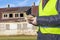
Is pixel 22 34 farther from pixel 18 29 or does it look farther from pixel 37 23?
pixel 37 23

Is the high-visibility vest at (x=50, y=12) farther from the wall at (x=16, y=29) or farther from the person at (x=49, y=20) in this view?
the wall at (x=16, y=29)

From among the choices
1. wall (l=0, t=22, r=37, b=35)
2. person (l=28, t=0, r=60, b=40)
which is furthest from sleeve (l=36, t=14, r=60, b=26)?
wall (l=0, t=22, r=37, b=35)

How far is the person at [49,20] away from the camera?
5.26 feet

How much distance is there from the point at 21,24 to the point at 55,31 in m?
19.4

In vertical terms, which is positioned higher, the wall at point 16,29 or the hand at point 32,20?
the hand at point 32,20

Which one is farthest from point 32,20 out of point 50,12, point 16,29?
point 16,29

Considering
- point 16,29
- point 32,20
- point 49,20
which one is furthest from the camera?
point 16,29

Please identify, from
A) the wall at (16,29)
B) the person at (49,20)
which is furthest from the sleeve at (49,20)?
the wall at (16,29)

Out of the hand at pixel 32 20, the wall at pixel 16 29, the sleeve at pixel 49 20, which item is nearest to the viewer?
the sleeve at pixel 49 20

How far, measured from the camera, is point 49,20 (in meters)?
1.61

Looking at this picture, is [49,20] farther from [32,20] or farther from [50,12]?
[32,20]

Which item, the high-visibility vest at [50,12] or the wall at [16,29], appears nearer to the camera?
the high-visibility vest at [50,12]

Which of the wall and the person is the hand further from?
the wall

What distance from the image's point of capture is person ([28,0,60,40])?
1603mm
